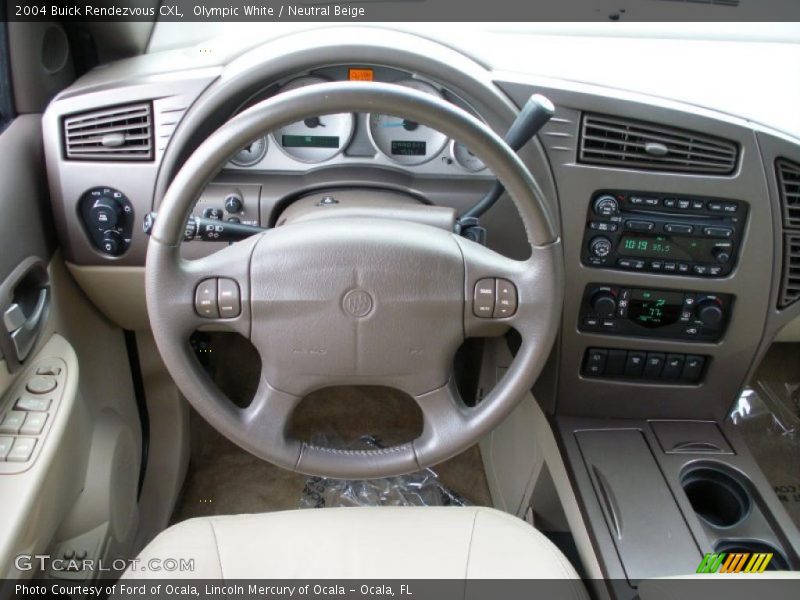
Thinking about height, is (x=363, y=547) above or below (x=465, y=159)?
below

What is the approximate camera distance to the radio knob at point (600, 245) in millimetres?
1142

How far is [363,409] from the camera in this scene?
1.88 m

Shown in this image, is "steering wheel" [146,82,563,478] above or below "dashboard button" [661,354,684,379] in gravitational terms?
above

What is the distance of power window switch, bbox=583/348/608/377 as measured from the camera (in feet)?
4.10

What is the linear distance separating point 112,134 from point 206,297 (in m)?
0.49

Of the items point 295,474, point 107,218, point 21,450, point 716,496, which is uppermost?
Result: point 107,218

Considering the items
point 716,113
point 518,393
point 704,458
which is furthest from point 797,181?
point 518,393

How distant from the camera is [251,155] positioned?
1.22 m

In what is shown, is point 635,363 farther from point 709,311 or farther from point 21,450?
point 21,450

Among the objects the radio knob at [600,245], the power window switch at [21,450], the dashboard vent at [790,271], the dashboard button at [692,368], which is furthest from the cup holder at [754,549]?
the power window switch at [21,450]

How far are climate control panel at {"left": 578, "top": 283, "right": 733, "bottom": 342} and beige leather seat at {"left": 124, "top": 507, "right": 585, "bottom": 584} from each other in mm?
416

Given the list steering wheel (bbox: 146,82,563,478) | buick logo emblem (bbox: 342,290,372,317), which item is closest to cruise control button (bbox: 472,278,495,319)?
steering wheel (bbox: 146,82,563,478)

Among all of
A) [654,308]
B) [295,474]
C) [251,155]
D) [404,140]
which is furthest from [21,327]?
[654,308]

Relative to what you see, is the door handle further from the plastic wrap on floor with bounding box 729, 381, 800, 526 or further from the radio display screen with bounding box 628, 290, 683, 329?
the plastic wrap on floor with bounding box 729, 381, 800, 526
